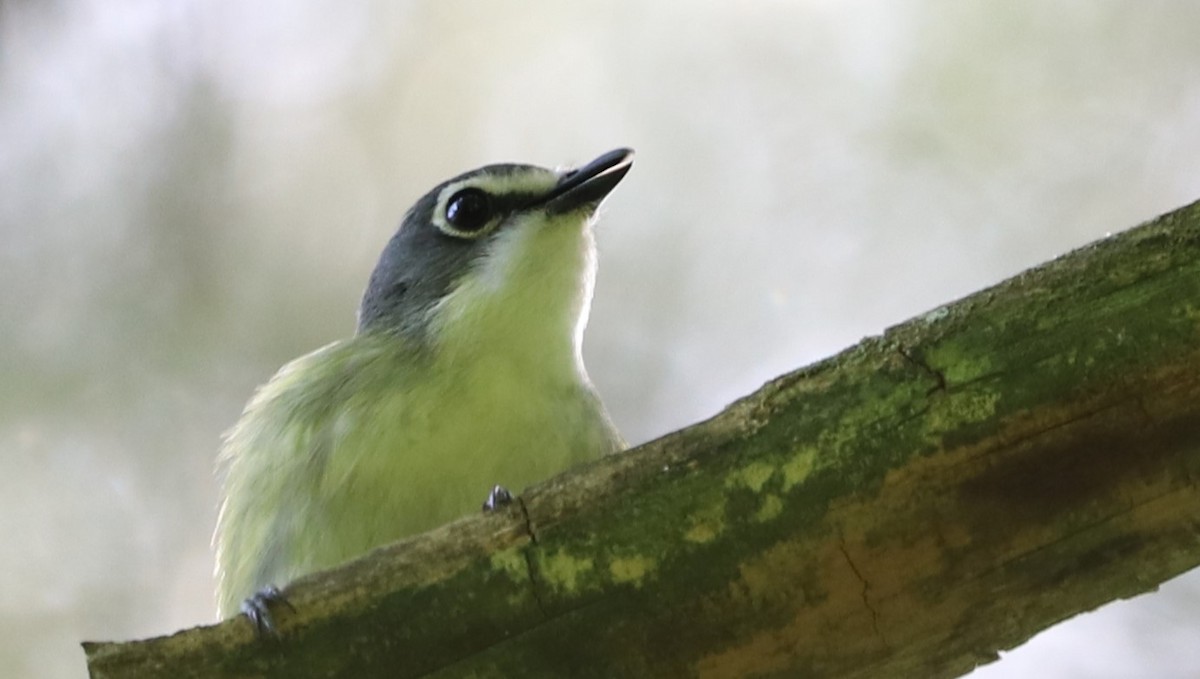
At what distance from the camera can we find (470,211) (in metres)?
2.29

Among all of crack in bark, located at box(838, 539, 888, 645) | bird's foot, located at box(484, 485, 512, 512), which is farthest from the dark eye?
crack in bark, located at box(838, 539, 888, 645)

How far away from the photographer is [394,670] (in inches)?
52.3

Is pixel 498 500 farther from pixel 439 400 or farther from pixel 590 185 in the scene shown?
pixel 590 185

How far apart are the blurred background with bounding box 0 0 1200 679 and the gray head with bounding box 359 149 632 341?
561mm

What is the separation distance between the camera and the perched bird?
5.99ft

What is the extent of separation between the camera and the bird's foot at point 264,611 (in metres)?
1.33

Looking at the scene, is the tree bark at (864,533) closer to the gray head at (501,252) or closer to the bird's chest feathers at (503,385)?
the bird's chest feathers at (503,385)

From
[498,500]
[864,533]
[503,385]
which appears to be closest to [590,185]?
[503,385]

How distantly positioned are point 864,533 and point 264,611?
64cm

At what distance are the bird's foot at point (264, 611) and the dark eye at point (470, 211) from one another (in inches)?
41.4

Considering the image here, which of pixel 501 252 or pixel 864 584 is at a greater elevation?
pixel 501 252

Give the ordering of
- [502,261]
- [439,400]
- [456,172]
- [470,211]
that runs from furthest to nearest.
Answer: [456,172]
[470,211]
[502,261]
[439,400]

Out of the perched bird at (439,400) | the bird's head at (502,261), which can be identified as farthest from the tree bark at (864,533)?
the bird's head at (502,261)

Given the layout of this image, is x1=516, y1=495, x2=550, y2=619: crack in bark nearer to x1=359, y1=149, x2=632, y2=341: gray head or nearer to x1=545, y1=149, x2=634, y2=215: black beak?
x1=359, y1=149, x2=632, y2=341: gray head
